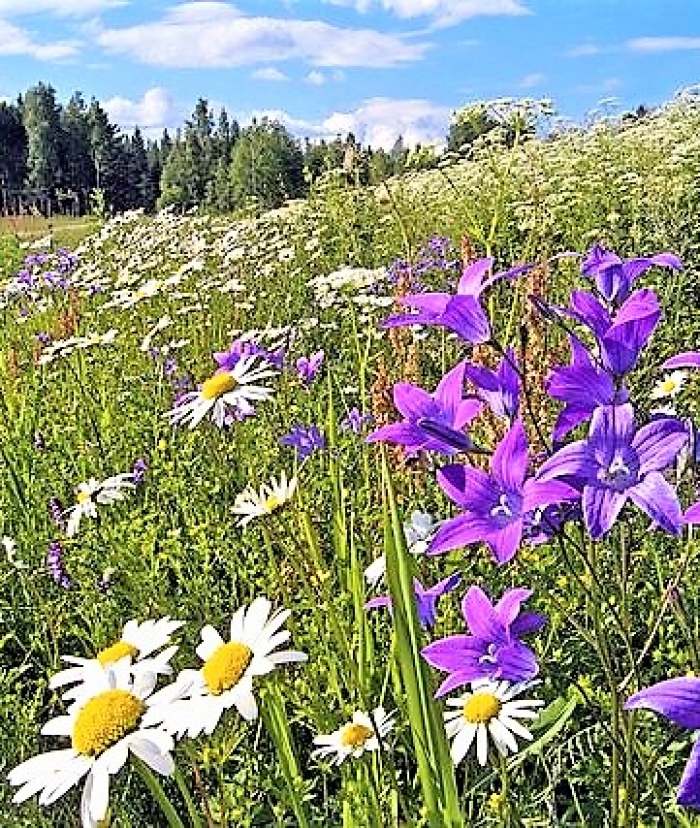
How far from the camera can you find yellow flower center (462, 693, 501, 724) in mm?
1355

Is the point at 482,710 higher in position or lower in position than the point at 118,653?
lower

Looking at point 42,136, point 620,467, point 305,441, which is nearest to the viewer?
point 620,467

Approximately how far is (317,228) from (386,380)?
4.94 metres

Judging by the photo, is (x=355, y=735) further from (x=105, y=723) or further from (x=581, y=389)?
(x=581, y=389)

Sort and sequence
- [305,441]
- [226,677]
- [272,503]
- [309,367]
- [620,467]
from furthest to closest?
[309,367]
[305,441]
[272,503]
[226,677]
[620,467]

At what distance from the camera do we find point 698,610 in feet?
6.72

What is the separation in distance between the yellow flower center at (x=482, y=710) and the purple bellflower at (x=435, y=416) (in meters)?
0.52

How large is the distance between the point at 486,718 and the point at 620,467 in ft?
2.10

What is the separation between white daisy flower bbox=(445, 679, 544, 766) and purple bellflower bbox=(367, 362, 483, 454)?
0.48m

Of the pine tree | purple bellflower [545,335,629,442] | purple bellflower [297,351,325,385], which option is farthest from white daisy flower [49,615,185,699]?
the pine tree

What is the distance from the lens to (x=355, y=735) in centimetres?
148

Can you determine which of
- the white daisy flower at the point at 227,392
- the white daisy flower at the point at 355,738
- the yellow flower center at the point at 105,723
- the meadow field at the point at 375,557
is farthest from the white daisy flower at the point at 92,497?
the yellow flower center at the point at 105,723

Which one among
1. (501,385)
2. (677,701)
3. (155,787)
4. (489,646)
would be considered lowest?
(155,787)

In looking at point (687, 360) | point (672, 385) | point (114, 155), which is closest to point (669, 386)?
point (672, 385)
